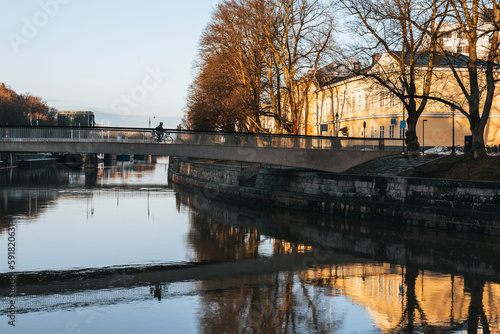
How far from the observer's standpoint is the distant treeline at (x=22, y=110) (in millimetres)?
97625

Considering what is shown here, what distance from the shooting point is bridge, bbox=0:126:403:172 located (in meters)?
30.5

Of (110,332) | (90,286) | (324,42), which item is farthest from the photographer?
(324,42)

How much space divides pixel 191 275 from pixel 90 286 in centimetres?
295

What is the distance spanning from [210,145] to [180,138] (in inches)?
63.3

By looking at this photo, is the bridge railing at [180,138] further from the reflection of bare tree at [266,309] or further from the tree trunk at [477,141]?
the reflection of bare tree at [266,309]

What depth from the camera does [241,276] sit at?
18359 millimetres

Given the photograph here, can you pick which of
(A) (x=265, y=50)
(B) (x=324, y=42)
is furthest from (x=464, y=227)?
(A) (x=265, y=50)

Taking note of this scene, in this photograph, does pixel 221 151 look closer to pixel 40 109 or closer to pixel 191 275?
pixel 191 275

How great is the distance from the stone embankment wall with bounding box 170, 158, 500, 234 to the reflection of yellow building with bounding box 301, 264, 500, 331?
7.91 meters

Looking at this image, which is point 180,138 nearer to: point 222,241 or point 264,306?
point 222,241

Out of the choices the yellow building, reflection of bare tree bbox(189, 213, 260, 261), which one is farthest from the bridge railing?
the yellow building

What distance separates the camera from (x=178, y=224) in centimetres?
3122

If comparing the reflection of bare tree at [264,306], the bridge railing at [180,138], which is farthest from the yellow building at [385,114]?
the reflection of bare tree at [264,306]

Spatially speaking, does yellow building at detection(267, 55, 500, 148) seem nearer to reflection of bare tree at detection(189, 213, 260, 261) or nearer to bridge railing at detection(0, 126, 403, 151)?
bridge railing at detection(0, 126, 403, 151)
